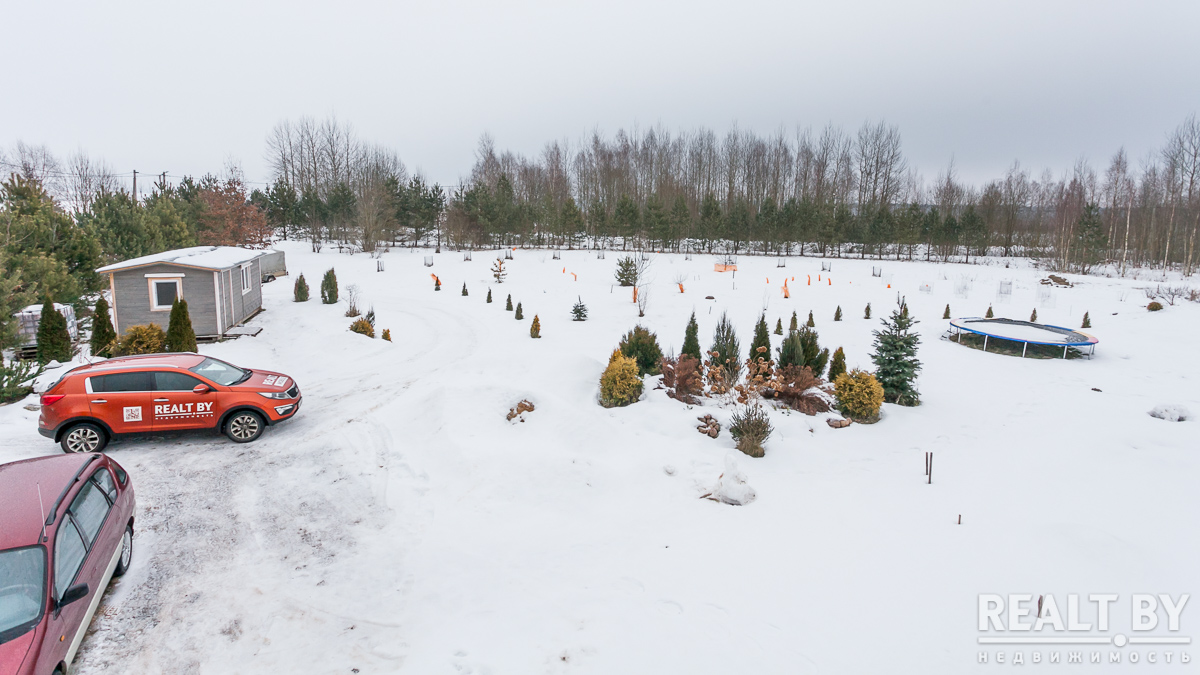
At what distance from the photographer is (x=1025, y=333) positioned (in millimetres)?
16688

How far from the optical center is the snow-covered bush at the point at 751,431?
27.5 feet

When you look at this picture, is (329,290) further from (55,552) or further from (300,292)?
(55,552)

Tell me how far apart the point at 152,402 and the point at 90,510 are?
4.29m

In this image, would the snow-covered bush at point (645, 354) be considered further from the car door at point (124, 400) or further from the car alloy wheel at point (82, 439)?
the car alloy wheel at point (82, 439)

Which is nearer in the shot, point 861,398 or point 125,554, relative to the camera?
point 125,554

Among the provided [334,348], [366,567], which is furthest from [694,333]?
[334,348]

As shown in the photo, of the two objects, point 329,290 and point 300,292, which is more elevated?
point 329,290

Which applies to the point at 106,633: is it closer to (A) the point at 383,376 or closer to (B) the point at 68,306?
(A) the point at 383,376

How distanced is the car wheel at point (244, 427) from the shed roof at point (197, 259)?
8.89 metres

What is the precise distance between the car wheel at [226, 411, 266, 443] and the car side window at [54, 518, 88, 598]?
460 centimetres

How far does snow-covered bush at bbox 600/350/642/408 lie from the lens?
10.2 meters

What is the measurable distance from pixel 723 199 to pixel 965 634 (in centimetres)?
5939

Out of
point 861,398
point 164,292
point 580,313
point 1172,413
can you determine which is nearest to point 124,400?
point 164,292

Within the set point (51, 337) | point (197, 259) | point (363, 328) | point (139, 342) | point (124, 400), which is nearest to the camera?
point (124, 400)
